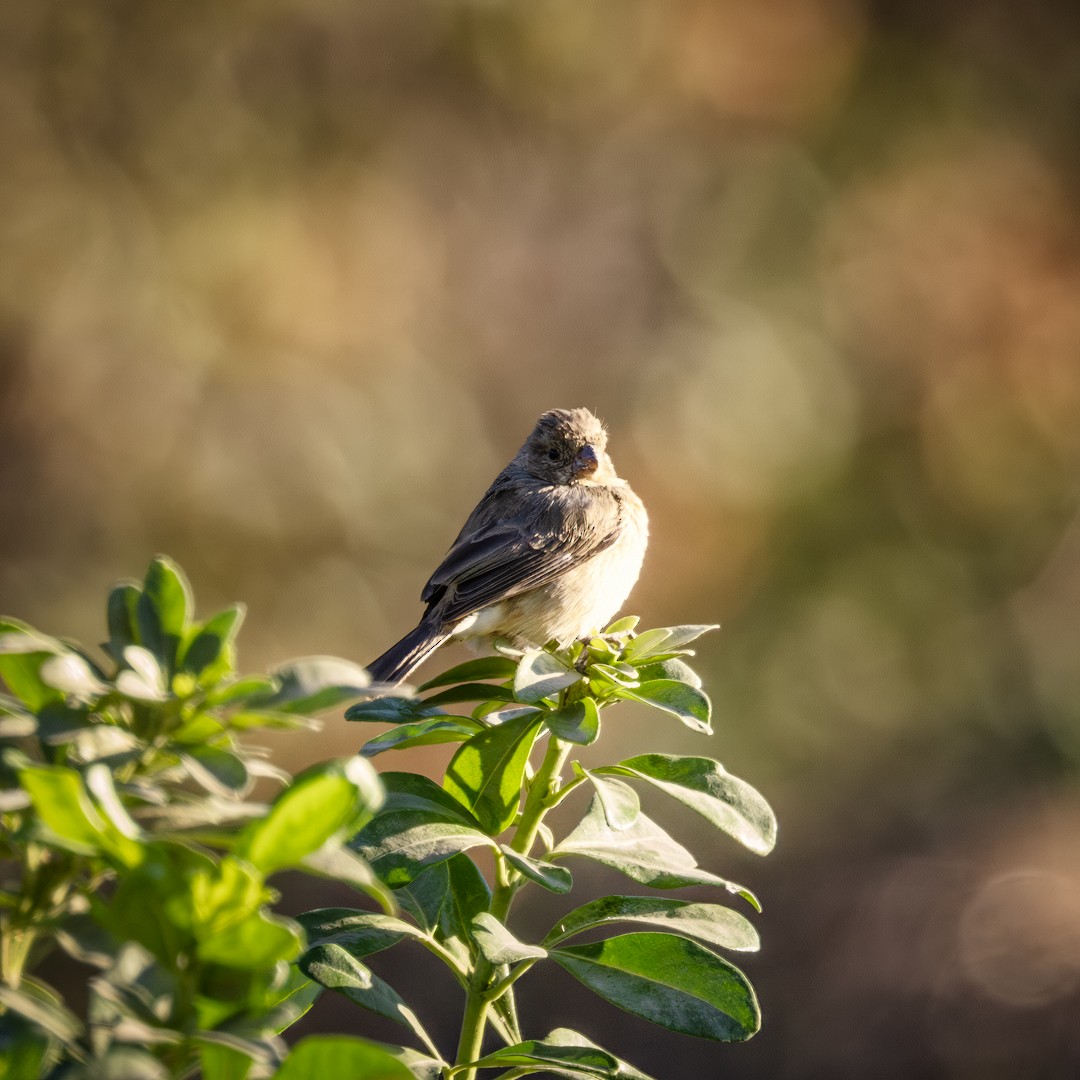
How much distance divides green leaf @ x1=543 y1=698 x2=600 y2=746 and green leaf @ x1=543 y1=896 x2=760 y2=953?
0.20 metres

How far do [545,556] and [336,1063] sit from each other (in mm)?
3529

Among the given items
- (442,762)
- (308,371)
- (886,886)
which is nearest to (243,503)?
(308,371)

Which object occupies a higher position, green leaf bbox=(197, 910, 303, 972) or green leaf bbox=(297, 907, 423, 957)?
green leaf bbox=(297, 907, 423, 957)

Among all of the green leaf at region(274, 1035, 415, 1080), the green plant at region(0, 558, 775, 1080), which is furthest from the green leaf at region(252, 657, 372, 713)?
the green leaf at region(274, 1035, 415, 1080)

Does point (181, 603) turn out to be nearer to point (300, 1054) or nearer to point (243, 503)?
point (300, 1054)

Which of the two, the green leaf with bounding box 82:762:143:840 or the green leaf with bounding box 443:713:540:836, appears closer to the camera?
the green leaf with bounding box 82:762:143:840

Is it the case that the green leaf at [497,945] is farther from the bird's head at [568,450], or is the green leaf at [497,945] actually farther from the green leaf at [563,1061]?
the bird's head at [568,450]

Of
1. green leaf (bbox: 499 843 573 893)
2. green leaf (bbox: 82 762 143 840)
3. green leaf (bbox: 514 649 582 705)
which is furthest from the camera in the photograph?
green leaf (bbox: 514 649 582 705)

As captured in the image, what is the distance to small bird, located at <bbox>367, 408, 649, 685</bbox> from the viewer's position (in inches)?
166

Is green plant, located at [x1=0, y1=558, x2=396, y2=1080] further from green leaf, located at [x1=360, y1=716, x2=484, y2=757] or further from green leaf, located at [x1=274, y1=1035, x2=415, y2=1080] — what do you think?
green leaf, located at [x1=360, y1=716, x2=484, y2=757]

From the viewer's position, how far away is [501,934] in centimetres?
138

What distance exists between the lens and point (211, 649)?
0.98 m

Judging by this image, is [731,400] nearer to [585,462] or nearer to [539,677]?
[585,462]

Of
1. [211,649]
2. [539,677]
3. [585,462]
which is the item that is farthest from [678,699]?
[585,462]
